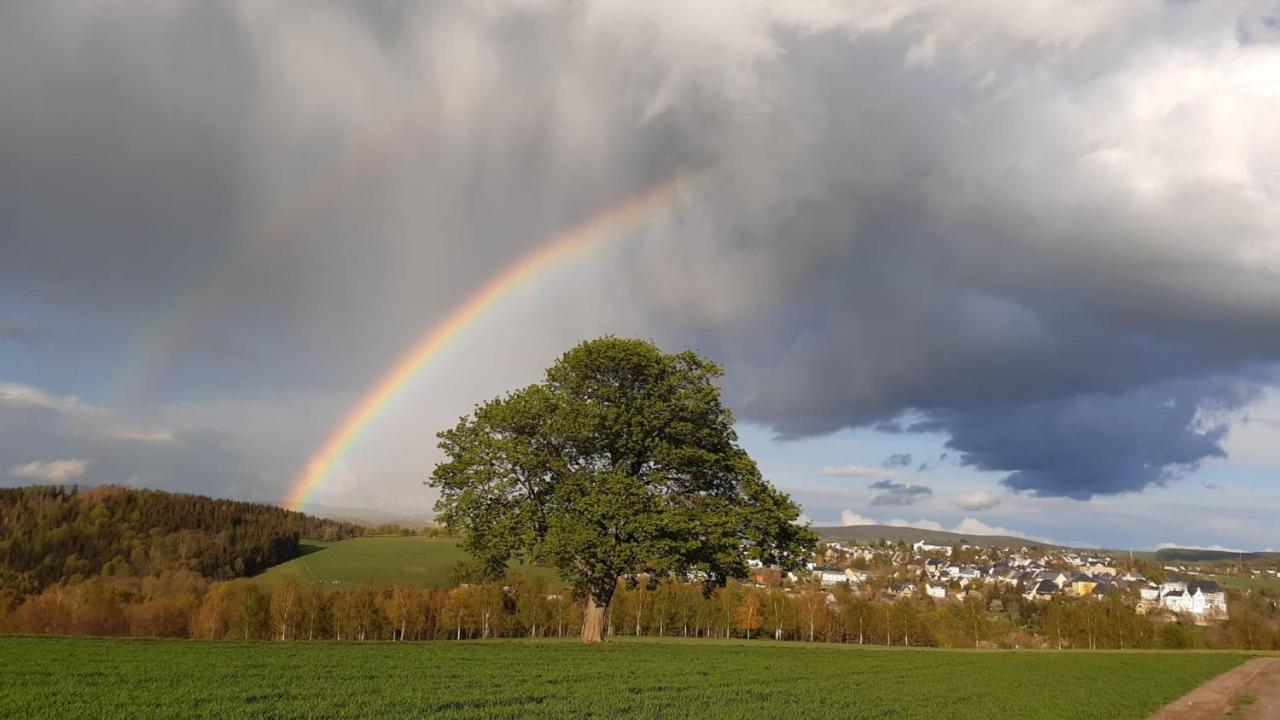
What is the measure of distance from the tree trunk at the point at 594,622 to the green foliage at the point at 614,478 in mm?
1133

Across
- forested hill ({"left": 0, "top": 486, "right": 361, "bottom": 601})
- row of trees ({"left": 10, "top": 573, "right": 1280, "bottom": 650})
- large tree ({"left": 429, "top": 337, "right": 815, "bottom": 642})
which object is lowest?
row of trees ({"left": 10, "top": 573, "right": 1280, "bottom": 650})

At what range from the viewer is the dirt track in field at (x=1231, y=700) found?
25.0 m

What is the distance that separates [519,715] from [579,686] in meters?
6.19

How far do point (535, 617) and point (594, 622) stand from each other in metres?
73.2

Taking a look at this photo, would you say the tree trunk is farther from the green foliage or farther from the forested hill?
Result: the forested hill

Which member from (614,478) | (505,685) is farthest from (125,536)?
(505,685)

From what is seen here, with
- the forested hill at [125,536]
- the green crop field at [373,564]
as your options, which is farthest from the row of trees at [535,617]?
the forested hill at [125,536]

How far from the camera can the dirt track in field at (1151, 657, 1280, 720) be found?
2499cm

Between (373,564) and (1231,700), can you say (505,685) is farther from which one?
(373,564)

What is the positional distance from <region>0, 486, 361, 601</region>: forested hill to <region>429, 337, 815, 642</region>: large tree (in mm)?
118780

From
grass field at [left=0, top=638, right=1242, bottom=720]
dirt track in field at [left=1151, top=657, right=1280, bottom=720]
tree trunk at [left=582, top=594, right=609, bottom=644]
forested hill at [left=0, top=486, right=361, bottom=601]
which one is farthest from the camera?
forested hill at [left=0, top=486, right=361, bottom=601]

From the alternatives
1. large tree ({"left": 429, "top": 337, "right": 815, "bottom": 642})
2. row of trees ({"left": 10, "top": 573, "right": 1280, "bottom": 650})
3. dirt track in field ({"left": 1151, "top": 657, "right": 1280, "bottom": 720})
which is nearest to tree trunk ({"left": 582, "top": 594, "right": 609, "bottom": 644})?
large tree ({"left": 429, "top": 337, "right": 815, "bottom": 642})

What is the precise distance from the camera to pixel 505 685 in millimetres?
21453

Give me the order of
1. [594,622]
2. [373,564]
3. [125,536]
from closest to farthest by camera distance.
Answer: [594,622]
[373,564]
[125,536]
